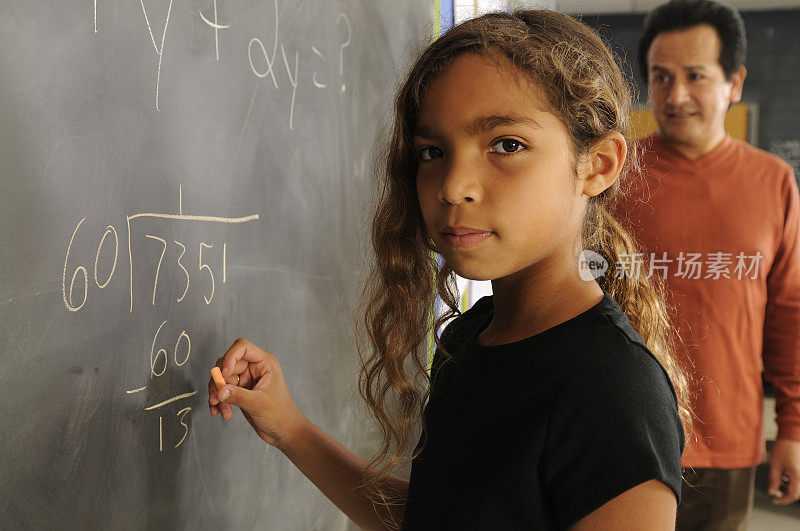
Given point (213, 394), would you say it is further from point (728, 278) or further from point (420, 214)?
point (728, 278)

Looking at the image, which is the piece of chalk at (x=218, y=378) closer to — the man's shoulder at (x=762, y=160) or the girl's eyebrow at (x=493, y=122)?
the girl's eyebrow at (x=493, y=122)

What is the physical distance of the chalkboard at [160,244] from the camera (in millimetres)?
572

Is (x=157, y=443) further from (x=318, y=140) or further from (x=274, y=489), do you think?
(x=318, y=140)

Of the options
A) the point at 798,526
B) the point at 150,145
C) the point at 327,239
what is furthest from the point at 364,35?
the point at 798,526

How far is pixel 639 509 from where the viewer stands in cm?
55

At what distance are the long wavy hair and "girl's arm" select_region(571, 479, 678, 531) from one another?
1.10 feet

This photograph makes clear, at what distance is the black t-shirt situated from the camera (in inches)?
22.3

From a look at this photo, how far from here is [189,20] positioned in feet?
2.51

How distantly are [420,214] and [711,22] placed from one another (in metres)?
1.41

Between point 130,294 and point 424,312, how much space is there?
420mm

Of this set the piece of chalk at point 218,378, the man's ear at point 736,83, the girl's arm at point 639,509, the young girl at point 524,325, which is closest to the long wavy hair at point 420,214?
the young girl at point 524,325

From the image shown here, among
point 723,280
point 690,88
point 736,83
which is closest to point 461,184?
point 723,280

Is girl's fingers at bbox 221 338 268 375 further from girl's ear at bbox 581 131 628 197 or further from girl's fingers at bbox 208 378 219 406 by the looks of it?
girl's ear at bbox 581 131 628 197

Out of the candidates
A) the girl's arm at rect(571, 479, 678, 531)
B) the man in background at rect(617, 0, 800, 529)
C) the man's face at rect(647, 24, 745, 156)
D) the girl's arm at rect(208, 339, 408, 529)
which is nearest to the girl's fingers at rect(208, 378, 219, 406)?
the girl's arm at rect(208, 339, 408, 529)
